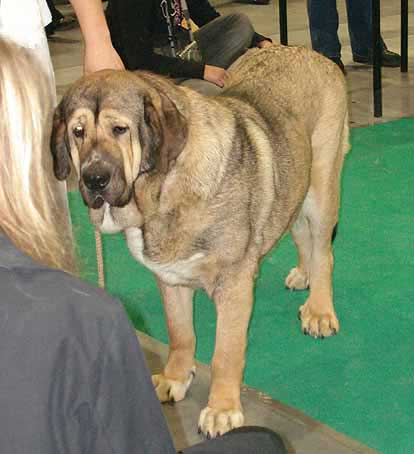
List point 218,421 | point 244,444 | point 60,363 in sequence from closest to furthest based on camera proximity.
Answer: point 60,363
point 244,444
point 218,421

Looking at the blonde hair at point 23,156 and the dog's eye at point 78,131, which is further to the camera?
the dog's eye at point 78,131

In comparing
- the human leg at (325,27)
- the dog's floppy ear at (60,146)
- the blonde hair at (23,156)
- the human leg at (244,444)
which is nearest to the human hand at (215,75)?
the dog's floppy ear at (60,146)

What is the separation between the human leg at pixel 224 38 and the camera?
19.8 feet

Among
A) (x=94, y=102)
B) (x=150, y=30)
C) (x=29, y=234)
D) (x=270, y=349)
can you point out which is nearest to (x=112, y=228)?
(x=94, y=102)

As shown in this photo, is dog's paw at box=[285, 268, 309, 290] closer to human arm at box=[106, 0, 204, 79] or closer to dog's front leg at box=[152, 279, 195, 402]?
dog's front leg at box=[152, 279, 195, 402]

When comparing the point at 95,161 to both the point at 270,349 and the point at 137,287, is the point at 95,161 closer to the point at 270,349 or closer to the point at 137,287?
the point at 270,349

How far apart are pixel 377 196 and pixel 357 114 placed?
6.88 feet

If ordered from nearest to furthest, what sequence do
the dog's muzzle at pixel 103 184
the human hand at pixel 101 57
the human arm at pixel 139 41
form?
the dog's muzzle at pixel 103 184
the human hand at pixel 101 57
the human arm at pixel 139 41

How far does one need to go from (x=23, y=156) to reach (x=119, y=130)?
4.40ft

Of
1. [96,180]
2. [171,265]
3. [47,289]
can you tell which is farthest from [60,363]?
[171,265]

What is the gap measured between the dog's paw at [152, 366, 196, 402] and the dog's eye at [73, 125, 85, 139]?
107cm

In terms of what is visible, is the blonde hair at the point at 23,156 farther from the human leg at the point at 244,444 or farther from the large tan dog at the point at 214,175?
the large tan dog at the point at 214,175

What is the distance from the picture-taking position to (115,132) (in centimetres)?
279

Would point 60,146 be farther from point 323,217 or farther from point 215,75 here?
point 215,75
